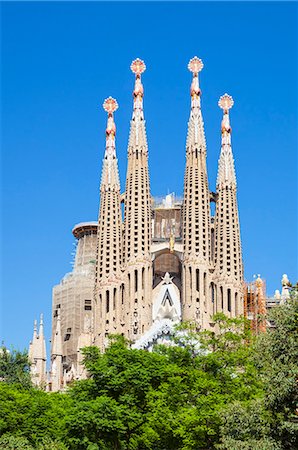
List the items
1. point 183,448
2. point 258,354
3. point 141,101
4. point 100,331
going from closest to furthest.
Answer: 1. point 258,354
2. point 183,448
3. point 100,331
4. point 141,101

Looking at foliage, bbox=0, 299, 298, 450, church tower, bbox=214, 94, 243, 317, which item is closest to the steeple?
church tower, bbox=214, 94, 243, 317

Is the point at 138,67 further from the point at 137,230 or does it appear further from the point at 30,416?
the point at 30,416

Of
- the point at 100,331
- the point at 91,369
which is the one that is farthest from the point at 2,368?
the point at 91,369

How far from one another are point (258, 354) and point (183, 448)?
8.50 metres

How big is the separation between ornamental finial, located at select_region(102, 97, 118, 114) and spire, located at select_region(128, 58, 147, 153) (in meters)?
2.40

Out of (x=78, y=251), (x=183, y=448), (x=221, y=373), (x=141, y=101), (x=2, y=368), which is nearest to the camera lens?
(x=183, y=448)

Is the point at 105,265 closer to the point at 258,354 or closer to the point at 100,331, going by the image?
the point at 100,331

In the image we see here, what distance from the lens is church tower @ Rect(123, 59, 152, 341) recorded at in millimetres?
74312

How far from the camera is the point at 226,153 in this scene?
79.2 metres

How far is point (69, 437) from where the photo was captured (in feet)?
132

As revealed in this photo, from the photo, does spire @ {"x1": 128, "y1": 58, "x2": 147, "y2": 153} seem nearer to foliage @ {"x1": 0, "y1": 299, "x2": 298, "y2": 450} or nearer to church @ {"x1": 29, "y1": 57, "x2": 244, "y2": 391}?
church @ {"x1": 29, "y1": 57, "x2": 244, "y2": 391}

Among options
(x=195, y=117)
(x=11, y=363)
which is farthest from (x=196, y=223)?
(x=11, y=363)

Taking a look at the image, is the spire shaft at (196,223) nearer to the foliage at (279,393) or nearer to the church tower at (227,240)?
the church tower at (227,240)

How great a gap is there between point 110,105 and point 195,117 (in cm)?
742
